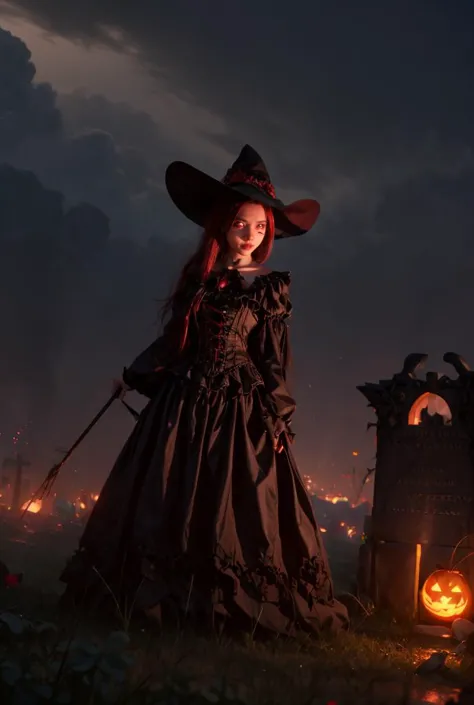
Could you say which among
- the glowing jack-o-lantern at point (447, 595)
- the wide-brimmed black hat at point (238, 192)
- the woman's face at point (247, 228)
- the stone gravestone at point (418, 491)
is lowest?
the glowing jack-o-lantern at point (447, 595)

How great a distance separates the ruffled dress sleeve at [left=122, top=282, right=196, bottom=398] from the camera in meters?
4.18

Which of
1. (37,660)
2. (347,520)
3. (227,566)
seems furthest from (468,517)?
(347,520)

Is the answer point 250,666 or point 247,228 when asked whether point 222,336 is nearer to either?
point 247,228

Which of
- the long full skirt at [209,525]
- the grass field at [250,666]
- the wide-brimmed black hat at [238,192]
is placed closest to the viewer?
the grass field at [250,666]

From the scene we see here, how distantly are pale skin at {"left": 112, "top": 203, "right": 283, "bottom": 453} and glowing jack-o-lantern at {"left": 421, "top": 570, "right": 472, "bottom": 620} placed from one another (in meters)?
2.38

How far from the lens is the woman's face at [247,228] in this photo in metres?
4.34

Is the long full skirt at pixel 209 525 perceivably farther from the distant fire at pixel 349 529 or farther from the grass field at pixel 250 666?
the distant fire at pixel 349 529

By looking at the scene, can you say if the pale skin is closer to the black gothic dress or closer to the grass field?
the black gothic dress

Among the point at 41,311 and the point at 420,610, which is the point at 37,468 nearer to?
the point at 41,311

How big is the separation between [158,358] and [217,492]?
0.98 meters

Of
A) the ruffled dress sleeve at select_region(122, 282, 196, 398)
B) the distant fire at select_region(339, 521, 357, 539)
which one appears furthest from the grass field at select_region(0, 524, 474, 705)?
the distant fire at select_region(339, 521, 357, 539)

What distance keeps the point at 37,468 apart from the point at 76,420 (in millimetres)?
2254

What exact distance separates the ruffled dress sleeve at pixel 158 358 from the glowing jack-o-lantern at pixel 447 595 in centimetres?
231

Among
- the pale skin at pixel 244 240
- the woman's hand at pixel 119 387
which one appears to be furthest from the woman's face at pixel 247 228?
the woman's hand at pixel 119 387
